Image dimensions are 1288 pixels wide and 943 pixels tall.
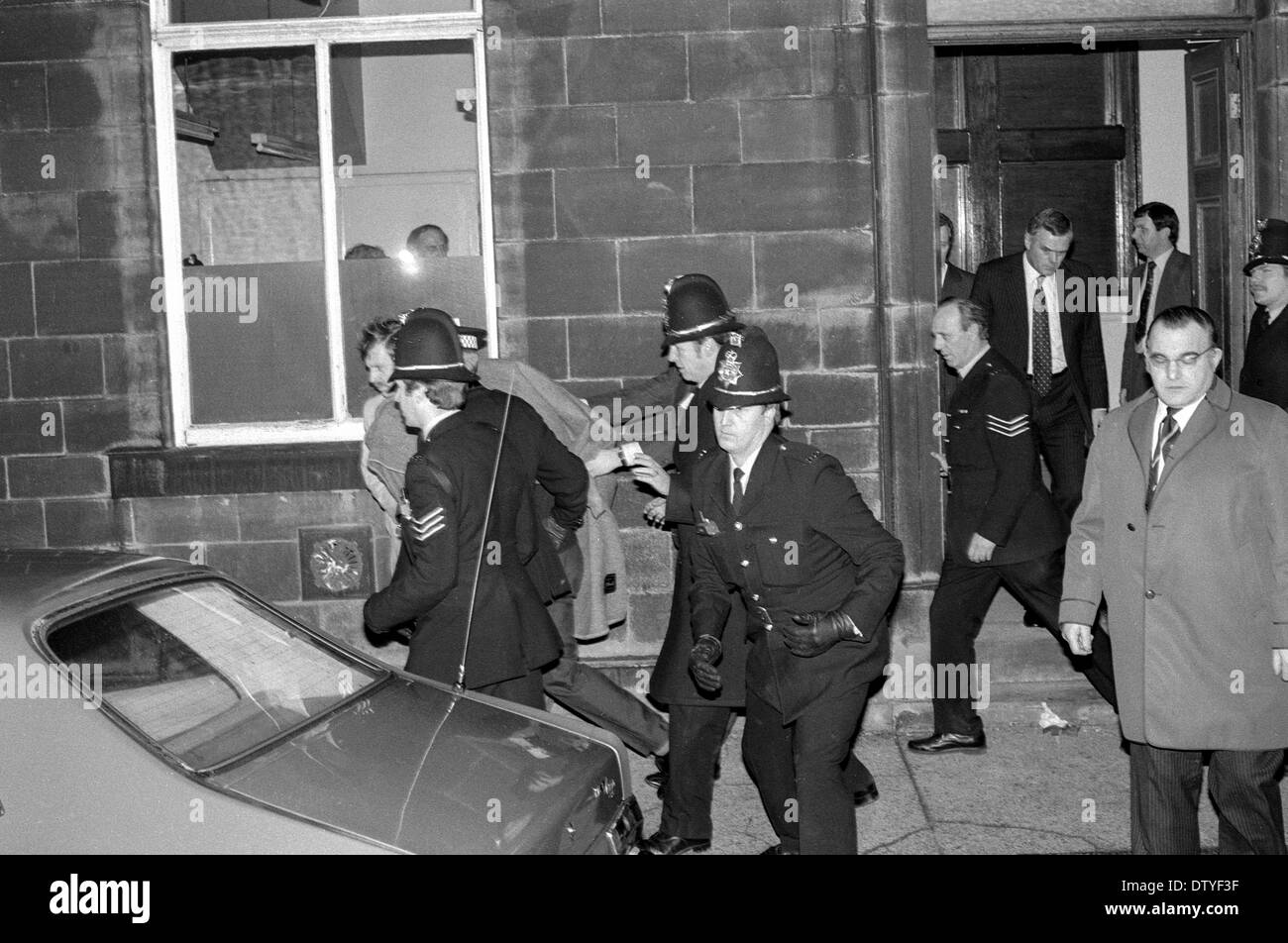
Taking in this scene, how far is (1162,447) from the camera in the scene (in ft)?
15.8

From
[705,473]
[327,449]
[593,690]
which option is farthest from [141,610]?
[327,449]

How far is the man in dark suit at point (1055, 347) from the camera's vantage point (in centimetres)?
798

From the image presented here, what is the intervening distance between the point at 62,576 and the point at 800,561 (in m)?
2.20

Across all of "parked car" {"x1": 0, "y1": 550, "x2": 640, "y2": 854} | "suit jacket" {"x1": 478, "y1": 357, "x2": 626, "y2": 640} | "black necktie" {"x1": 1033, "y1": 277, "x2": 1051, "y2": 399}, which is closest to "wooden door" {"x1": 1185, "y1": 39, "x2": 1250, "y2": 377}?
"black necktie" {"x1": 1033, "y1": 277, "x2": 1051, "y2": 399}

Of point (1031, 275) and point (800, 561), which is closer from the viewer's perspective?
point (800, 561)

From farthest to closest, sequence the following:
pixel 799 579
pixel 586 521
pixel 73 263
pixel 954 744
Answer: pixel 73 263, pixel 954 744, pixel 586 521, pixel 799 579

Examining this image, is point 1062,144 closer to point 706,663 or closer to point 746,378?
point 746,378

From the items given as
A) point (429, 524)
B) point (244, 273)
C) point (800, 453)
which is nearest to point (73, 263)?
point (244, 273)

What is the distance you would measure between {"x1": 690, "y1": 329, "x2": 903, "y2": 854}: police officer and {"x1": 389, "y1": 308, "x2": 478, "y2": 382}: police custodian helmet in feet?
2.93

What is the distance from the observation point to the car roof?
376 centimetres

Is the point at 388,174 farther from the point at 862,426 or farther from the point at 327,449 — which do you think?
the point at 862,426

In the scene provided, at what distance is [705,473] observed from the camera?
508 centimetres

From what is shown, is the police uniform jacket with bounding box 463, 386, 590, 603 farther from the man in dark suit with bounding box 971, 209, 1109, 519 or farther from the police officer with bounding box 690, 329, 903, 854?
the man in dark suit with bounding box 971, 209, 1109, 519

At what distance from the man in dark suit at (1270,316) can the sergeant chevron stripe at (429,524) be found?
448cm
